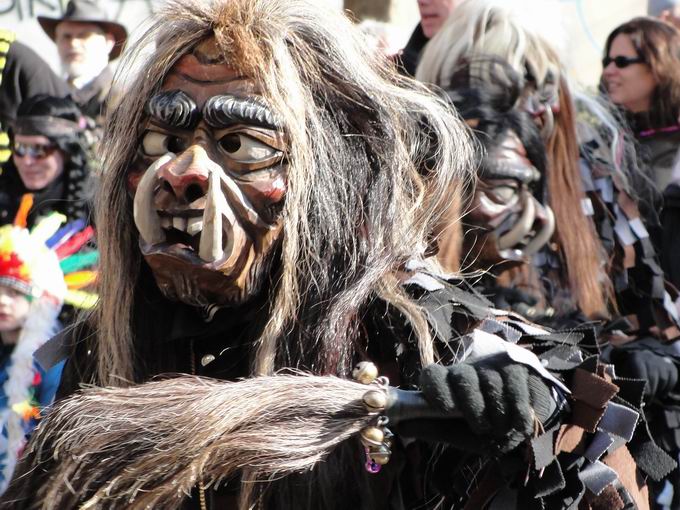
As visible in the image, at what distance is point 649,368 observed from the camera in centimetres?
343

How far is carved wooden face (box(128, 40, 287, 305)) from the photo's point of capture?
2.23 metres

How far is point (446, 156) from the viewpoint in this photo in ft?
8.07

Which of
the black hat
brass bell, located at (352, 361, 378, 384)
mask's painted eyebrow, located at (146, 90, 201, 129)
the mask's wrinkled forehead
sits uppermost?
the mask's wrinkled forehead

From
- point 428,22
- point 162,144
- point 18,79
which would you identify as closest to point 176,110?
point 162,144

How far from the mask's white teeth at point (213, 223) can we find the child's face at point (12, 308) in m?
1.71

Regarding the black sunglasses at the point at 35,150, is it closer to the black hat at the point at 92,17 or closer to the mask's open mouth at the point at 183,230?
the black hat at the point at 92,17

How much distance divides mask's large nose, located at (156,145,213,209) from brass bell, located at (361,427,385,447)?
570mm

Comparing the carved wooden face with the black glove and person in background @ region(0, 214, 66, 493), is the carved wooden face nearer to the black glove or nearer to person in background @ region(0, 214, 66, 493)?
the black glove

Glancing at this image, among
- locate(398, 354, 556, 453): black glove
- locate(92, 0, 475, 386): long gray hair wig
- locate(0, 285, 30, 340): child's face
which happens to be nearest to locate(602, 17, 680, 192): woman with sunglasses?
locate(0, 285, 30, 340): child's face


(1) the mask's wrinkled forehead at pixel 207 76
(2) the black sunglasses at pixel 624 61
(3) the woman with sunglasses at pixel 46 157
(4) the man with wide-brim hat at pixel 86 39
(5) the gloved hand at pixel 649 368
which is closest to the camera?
(1) the mask's wrinkled forehead at pixel 207 76

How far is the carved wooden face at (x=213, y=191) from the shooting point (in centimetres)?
223

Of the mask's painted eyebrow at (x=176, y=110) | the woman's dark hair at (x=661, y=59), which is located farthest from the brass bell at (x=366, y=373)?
the woman's dark hair at (x=661, y=59)

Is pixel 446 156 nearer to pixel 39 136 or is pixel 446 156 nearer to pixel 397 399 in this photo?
pixel 397 399

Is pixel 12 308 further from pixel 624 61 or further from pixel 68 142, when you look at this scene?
pixel 624 61
